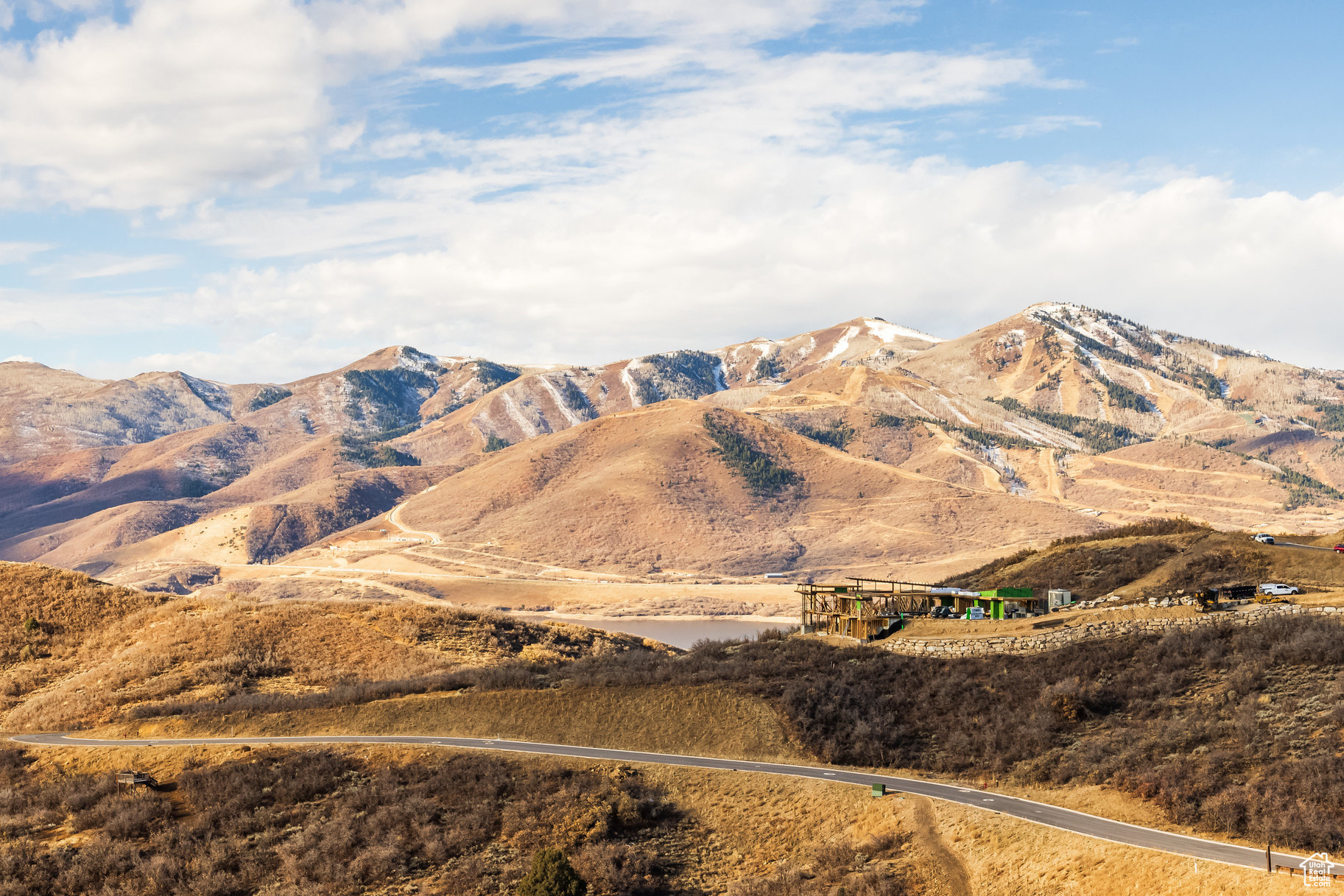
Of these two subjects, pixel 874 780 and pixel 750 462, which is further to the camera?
pixel 750 462

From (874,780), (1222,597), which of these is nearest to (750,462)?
(1222,597)

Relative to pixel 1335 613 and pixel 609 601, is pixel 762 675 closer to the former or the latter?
pixel 1335 613

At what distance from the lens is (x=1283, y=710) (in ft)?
87.9

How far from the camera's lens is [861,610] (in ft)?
144

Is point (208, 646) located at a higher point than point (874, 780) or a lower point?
higher

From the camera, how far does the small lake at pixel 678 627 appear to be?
105m

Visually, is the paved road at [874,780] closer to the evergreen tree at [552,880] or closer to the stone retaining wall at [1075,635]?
the evergreen tree at [552,880]

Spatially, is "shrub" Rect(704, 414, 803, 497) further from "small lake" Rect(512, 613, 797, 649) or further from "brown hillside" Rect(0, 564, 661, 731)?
"brown hillside" Rect(0, 564, 661, 731)

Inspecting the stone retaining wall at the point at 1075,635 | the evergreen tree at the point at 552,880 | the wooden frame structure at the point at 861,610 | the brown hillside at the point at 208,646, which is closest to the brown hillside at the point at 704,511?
the brown hillside at the point at 208,646

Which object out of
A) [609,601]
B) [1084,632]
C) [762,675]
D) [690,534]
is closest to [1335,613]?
[1084,632]

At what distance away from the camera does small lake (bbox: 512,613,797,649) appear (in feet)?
345

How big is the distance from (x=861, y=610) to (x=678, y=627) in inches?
2851

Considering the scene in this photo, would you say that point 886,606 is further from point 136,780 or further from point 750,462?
point 750,462

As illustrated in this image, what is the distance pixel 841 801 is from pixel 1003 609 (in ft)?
71.9
